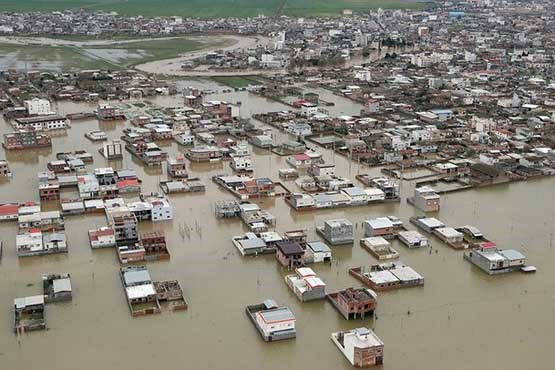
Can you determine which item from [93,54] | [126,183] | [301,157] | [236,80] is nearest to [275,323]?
[126,183]

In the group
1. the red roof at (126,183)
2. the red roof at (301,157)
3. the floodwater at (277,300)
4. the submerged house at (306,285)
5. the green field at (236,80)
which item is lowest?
the floodwater at (277,300)

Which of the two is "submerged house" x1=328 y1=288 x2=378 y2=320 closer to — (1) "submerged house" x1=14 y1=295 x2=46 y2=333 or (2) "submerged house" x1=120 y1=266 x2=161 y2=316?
(2) "submerged house" x1=120 y1=266 x2=161 y2=316

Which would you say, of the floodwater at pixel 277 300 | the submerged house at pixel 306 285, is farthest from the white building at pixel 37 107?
the submerged house at pixel 306 285

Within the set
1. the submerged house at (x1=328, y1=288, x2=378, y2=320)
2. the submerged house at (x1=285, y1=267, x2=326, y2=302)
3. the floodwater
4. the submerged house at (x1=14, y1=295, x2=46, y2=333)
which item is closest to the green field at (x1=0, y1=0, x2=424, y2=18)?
the floodwater

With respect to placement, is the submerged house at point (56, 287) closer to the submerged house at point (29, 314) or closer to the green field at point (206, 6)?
the submerged house at point (29, 314)

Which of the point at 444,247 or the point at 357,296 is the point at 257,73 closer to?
the point at 444,247

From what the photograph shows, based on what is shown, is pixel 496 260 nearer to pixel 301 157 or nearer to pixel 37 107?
pixel 301 157
